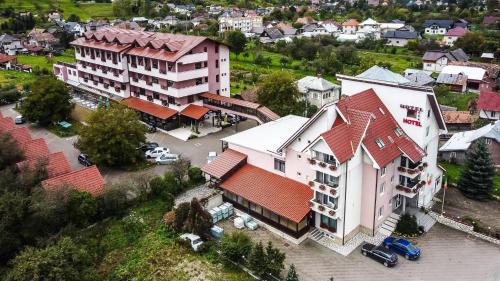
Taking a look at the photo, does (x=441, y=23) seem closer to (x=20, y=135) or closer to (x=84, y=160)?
(x=84, y=160)

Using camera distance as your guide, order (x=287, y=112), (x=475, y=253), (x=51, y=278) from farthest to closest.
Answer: (x=287, y=112)
(x=475, y=253)
(x=51, y=278)

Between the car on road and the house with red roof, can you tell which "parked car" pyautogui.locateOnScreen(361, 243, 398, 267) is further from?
the house with red roof

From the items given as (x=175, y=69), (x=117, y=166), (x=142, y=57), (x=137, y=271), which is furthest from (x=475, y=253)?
(x=142, y=57)

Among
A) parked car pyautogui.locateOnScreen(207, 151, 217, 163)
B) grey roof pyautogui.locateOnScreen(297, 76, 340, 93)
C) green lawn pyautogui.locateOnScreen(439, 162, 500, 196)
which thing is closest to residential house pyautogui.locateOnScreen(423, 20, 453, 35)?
grey roof pyautogui.locateOnScreen(297, 76, 340, 93)

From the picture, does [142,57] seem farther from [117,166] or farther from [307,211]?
[307,211]

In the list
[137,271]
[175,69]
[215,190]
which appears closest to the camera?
[137,271]

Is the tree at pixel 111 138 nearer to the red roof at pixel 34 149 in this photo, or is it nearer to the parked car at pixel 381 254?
the red roof at pixel 34 149

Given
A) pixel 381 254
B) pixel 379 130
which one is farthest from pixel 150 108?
pixel 381 254
